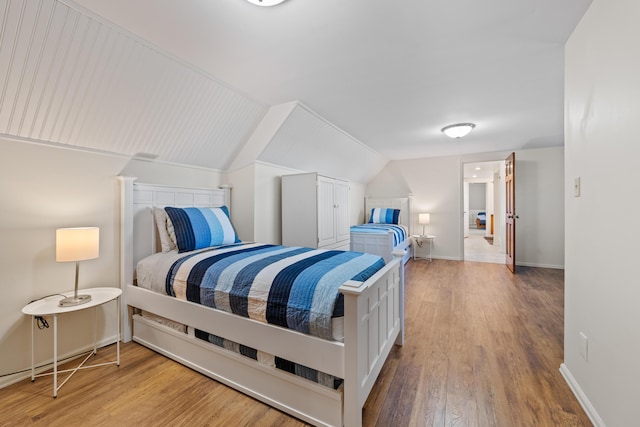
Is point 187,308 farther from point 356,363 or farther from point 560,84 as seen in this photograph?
point 560,84

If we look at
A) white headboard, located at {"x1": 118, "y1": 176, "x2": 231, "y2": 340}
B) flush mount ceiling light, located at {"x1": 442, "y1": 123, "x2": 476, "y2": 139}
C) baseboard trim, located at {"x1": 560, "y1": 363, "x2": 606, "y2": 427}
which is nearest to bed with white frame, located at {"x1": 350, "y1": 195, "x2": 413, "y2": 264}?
baseboard trim, located at {"x1": 560, "y1": 363, "x2": 606, "y2": 427}

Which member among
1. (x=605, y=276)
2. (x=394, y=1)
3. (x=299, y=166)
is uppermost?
(x=394, y=1)

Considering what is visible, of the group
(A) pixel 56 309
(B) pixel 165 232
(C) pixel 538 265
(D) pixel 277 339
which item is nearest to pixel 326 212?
(B) pixel 165 232

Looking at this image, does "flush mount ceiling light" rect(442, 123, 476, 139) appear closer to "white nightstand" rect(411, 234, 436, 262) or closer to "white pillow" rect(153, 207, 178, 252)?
A: "white nightstand" rect(411, 234, 436, 262)

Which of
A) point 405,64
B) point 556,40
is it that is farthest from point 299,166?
point 556,40

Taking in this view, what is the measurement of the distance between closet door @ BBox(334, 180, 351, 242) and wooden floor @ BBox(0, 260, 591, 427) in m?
1.52

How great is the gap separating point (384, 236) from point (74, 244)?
3735 millimetres

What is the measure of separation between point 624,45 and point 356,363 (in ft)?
6.18

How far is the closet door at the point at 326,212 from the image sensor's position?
3.28 meters

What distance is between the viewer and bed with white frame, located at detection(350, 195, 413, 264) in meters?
4.32

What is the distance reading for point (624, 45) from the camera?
118 centimetres

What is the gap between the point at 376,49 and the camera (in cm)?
194

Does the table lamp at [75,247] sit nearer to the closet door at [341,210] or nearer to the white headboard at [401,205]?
the closet door at [341,210]

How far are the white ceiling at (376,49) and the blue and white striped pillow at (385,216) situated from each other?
2770 millimetres
